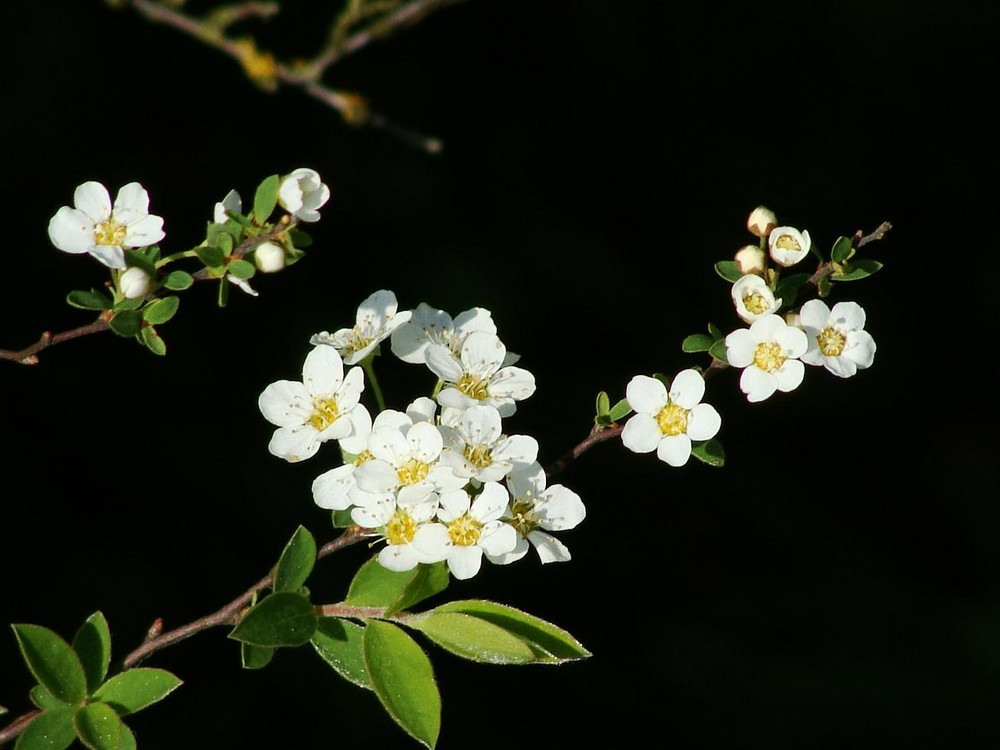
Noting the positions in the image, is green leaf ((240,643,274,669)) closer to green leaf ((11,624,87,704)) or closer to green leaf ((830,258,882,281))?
green leaf ((11,624,87,704))

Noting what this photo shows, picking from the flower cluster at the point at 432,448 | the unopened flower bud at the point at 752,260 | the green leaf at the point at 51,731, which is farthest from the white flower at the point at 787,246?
the green leaf at the point at 51,731

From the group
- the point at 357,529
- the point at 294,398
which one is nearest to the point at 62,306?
the point at 294,398

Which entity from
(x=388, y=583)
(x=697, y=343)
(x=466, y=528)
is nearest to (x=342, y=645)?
(x=388, y=583)

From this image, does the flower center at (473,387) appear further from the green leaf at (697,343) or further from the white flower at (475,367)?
the green leaf at (697,343)

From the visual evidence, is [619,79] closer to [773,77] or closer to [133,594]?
[773,77]

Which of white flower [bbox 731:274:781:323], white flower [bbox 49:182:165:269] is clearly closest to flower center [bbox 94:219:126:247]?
white flower [bbox 49:182:165:269]

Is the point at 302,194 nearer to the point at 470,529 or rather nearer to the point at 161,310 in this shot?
the point at 161,310
